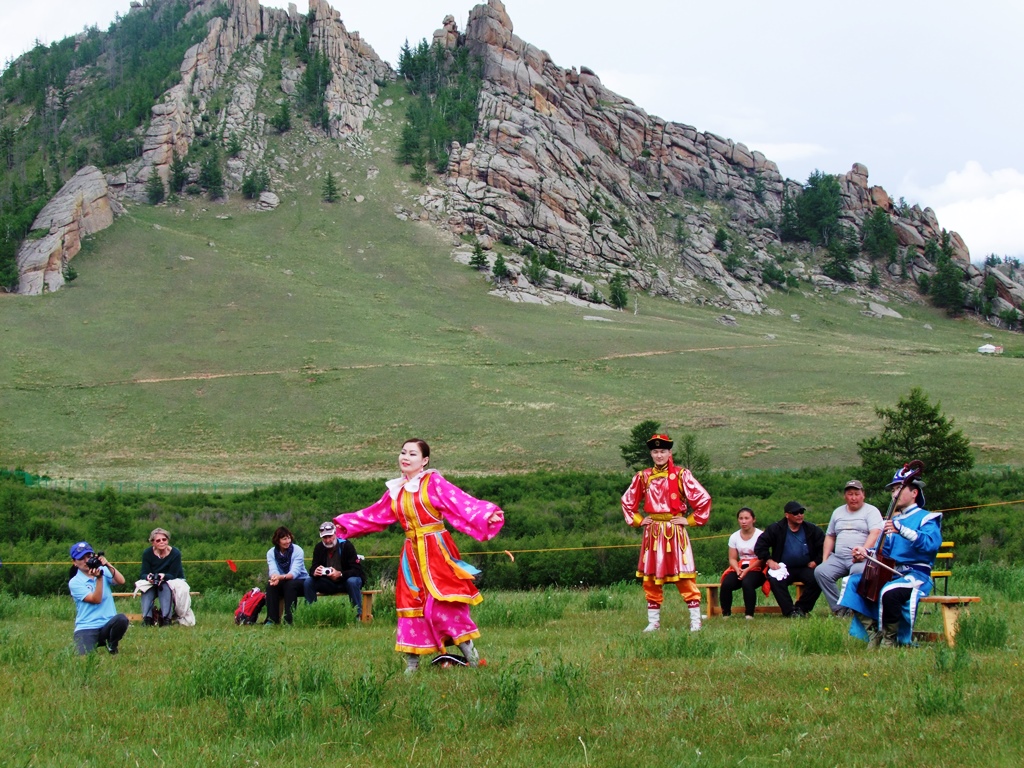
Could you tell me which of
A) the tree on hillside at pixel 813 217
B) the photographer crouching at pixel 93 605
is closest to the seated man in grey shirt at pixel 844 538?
the photographer crouching at pixel 93 605

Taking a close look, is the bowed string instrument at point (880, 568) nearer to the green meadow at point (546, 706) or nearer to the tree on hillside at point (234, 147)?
the green meadow at point (546, 706)

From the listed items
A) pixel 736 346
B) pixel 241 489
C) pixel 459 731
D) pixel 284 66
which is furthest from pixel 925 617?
pixel 284 66

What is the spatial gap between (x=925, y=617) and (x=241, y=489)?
33.0m

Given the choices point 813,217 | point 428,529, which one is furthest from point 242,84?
point 428,529

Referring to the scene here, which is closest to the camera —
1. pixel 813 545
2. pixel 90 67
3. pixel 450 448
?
pixel 813 545

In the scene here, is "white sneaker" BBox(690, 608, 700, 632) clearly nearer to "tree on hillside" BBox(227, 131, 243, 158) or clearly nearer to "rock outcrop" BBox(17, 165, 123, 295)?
"rock outcrop" BBox(17, 165, 123, 295)

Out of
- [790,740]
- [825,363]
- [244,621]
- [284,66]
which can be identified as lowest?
[244,621]

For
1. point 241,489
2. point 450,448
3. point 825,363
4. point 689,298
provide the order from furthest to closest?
1. point 689,298
2. point 825,363
3. point 450,448
4. point 241,489

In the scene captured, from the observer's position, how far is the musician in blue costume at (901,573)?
8.42 meters

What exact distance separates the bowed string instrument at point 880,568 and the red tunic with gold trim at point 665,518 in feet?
8.94

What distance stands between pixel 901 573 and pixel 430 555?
415 cm

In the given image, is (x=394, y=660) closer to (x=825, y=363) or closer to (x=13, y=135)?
(x=825, y=363)

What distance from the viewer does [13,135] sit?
144500 millimetres

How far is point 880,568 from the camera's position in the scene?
28.3ft
